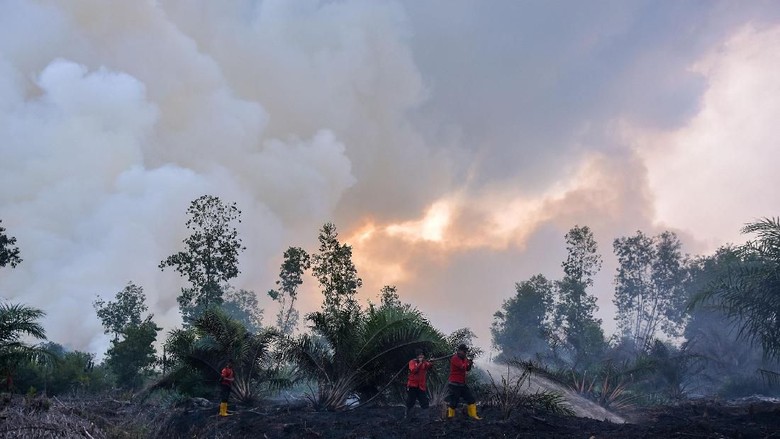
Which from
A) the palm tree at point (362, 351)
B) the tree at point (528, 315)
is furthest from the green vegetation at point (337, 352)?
the tree at point (528, 315)

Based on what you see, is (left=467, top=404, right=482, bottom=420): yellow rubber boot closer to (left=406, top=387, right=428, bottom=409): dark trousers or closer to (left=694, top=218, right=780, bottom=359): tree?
(left=406, top=387, right=428, bottom=409): dark trousers

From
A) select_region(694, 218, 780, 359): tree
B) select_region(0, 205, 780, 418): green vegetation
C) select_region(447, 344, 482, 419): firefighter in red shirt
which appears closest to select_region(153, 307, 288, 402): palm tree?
select_region(0, 205, 780, 418): green vegetation

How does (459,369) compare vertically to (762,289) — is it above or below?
below

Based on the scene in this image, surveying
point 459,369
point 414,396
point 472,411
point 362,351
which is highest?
point 362,351

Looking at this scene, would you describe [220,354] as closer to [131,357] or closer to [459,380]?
[459,380]

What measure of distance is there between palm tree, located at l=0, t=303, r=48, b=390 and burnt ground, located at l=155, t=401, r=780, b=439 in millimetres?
6520

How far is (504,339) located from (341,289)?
4590 cm

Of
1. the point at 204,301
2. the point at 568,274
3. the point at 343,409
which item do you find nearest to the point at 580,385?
the point at 343,409

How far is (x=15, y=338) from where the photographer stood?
717 inches

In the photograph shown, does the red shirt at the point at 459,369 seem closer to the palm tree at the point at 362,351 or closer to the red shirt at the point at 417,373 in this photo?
the red shirt at the point at 417,373

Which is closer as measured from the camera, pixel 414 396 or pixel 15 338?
pixel 414 396

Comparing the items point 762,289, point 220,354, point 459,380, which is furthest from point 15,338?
point 762,289

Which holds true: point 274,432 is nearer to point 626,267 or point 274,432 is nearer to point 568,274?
point 568,274

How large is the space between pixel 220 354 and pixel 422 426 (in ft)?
32.0
